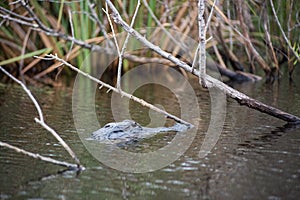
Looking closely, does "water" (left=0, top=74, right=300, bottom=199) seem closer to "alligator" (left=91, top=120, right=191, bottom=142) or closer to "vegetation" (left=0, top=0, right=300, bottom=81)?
"alligator" (left=91, top=120, right=191, bottom=142)

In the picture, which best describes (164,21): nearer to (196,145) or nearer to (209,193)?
(196,145)

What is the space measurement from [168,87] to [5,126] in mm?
3332

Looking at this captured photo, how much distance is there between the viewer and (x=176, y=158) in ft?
10.9

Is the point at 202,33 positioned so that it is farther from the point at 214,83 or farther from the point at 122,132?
the point at 122,132

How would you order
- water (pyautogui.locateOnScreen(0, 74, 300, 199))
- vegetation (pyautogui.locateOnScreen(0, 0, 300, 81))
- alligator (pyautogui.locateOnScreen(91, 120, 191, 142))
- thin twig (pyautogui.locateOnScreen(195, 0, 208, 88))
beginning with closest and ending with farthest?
water (pyautogui.locateOnScreen(0, 74, 300, 199)) → thin twig (pyautogui.locateOnScreen(195, 0, 208, 88)) → alligator (pyautogui.locateOnScreen(91, 120, 191, 142)) → vegetation (pyautogui.locateOnScreen(0, 0, 300, 81))

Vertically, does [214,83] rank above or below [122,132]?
above

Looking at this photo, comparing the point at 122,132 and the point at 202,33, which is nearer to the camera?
the point at 202,33

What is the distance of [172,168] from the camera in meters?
3.09

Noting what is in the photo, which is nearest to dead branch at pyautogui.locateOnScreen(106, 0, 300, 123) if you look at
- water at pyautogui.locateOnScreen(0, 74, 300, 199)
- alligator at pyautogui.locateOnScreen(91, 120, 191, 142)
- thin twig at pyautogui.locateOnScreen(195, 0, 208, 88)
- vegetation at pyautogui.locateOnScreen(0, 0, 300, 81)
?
water at pyautogui.locateOnScreen(0, 74, 300, 199)

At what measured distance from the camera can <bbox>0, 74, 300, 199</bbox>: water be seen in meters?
2.63

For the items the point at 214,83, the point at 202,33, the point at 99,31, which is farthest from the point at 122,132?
the point at 99,31

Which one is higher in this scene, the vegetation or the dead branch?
the dead branch

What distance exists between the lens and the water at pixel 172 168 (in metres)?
2.63

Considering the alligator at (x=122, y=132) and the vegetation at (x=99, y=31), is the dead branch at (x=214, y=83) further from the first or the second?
the vegetation at (x=99, y=31)
